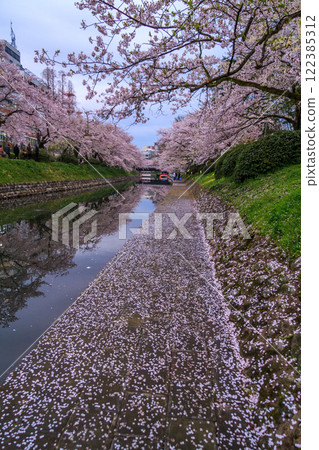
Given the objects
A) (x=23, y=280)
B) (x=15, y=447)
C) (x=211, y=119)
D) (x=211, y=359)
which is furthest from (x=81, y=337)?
(x=211, y=119)

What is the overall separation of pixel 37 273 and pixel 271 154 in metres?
9.11

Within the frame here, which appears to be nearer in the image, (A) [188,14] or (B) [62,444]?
(B) [62,444]

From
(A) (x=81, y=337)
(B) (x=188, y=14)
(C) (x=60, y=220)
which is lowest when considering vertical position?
(A) (x=81, y=337)

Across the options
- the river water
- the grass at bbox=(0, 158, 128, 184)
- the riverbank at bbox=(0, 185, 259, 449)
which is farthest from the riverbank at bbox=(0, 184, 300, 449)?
the grass at bbox=(0, 158, 128, 184)

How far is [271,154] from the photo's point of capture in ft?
32.9

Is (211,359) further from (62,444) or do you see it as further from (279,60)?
(279,60)

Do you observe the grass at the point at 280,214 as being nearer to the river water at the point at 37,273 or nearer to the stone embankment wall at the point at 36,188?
the river water at the point at 37,273

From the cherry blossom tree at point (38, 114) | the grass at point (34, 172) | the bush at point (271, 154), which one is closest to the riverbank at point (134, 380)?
the cherry blossom tree at point (38, 114)

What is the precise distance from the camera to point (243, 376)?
112 inches

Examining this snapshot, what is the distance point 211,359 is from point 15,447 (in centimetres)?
210

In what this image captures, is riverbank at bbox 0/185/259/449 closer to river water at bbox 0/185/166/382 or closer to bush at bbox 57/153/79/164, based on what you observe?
river water at bbox 0/185/166/382

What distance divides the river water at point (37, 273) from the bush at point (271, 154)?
5246 mm

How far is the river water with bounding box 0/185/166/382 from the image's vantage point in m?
3.84

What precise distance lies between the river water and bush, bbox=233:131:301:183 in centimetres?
525
